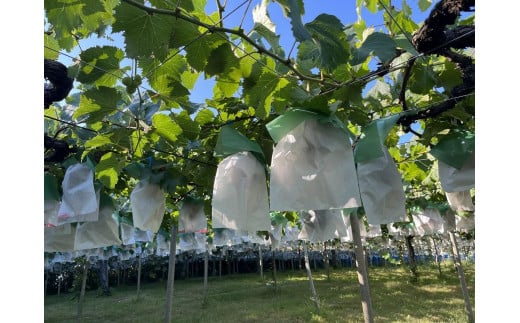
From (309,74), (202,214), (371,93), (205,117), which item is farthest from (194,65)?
(202,214)

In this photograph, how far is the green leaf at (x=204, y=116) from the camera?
5.26 ft

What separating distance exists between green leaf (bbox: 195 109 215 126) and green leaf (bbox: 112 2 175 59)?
748 millimetres

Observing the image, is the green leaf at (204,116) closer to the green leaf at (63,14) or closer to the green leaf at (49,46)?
the green leaf at (49,46)

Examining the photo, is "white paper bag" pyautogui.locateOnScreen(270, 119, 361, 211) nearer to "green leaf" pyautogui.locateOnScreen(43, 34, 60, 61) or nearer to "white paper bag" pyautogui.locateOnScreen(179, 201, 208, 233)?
"green leaf" pyautogui.locateOnScreen(43, 34, 60, 61)

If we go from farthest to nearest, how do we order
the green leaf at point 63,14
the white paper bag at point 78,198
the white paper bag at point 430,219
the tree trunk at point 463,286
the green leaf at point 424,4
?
the tree trunk at point 463,286 < the white paper bag at point 430,219 < the white paper bag at point 78,198 < the green leaf at point 424,4 < the green leaf at point 63,14

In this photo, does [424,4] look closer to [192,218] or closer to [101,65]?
[101,65]

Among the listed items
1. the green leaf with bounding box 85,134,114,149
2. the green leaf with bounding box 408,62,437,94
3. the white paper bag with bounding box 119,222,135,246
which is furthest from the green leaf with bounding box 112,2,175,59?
the white paper bag with bounding box 119,222,135,246

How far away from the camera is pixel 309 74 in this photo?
1376 mm

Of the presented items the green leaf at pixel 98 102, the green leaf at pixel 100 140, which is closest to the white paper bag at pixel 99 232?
the green leaf at pixel 100 140

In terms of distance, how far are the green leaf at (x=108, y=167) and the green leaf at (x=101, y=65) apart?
2.00 ft

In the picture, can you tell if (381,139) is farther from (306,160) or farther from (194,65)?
(194,65)

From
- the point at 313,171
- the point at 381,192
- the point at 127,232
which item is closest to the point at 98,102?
the point at 313,171
